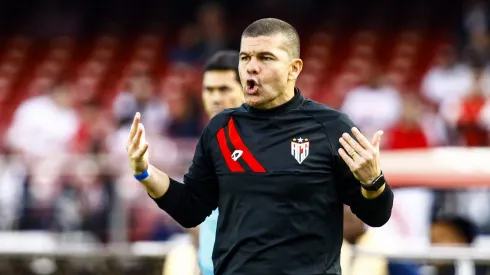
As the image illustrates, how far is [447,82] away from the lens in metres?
17.8

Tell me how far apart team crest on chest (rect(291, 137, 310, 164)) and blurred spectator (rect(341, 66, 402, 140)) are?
1113 centimetres

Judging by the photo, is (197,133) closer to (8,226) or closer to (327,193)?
(8,226)

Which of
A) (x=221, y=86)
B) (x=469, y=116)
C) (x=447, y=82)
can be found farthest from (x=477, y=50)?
(x=221, y=86)

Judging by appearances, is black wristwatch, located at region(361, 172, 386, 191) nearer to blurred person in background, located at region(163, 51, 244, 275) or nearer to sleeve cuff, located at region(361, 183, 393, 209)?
sleeve cuff, located at region(361, 183, 393, 209)

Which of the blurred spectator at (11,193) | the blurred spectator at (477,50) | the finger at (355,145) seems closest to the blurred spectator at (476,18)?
the blurred spectator at (477,50)

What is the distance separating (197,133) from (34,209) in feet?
7.25

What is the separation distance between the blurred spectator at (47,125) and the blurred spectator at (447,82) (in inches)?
201

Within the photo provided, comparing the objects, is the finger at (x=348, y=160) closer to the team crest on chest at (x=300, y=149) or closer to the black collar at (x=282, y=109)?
the team crest on chest at (x=300, y=149)

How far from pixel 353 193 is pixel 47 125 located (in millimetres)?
12496

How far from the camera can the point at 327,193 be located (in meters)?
5.26

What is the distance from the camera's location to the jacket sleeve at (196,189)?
217 inches

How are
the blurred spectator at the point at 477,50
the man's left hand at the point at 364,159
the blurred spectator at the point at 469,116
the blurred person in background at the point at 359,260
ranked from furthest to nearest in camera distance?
1. the blurred spectator at the point at 477,50
2. the blurred spectator at the point at 469,116
3. the blurred person in background at the point at 359,260
4. the man's left hand at the point at 364,159

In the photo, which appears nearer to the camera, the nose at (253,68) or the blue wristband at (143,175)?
the nose at (253,68)

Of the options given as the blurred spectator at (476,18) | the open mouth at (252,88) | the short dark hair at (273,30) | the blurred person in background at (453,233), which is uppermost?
the blurred spectator at (476,18)
